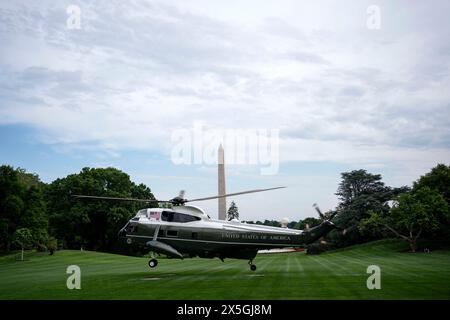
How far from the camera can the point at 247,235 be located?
29859 millimetres

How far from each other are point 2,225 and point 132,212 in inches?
855

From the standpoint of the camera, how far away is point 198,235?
3098 cm

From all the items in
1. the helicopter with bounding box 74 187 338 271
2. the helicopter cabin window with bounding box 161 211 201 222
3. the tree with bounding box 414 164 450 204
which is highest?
the tree with bounding box 414 164 450 204

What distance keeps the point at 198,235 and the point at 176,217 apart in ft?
6.41

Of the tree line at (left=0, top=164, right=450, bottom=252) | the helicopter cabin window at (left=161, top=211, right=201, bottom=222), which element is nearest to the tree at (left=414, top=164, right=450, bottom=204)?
the tree line at (left=0, top=164, right=450, bottom=252)

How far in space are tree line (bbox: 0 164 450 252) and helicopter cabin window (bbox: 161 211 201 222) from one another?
32.5 meters

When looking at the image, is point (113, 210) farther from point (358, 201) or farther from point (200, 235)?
point (200, 235)

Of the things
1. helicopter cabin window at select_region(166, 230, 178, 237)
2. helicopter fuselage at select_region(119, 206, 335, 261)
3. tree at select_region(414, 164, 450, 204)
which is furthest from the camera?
tree at select_region(414, 164, 450, 204)

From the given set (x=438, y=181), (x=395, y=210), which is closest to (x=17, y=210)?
(x=395, y=210)

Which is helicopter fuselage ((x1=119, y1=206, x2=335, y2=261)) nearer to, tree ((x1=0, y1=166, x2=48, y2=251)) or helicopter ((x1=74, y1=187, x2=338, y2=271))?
helicopter ((x1=74, y1=187, x2=338, y2=271))

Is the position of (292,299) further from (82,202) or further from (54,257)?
(82,202)

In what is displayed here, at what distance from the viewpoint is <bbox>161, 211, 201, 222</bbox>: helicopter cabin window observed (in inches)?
1239
